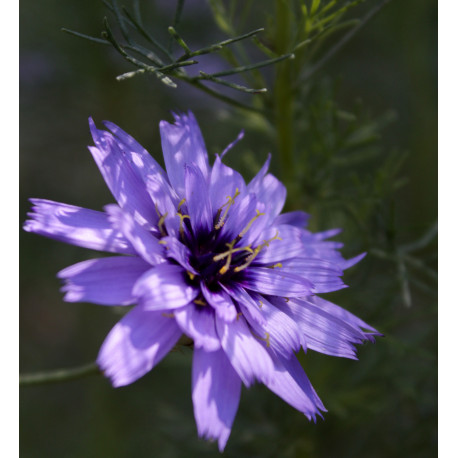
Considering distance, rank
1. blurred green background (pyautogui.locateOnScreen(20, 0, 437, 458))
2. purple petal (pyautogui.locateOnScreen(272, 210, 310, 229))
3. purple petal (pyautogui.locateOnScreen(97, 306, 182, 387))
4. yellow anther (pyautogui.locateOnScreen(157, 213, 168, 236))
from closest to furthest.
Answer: purple petal (pyautogui.locateOnScreen(97, 306, 182, 387)) < yellow anther (pyautogui.locateOnScreen(157, 213, 168, 236)) < purple petal (pyautogui.locateOnScreen(272, 210, 310, 229)) < blurred green background (pyautogui.locateOnScreen(20, 0, 437, 458))

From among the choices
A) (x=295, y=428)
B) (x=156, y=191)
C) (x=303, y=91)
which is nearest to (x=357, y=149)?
(x=303, y=91)

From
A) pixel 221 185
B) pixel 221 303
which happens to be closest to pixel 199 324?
pixel 221 303

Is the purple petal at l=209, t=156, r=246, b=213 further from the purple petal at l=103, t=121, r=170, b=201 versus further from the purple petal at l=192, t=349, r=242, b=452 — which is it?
the purple petal at l=192, t=349, r=242, b=452

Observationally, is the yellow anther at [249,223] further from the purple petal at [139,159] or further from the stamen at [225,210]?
the purple petal at [139,159]

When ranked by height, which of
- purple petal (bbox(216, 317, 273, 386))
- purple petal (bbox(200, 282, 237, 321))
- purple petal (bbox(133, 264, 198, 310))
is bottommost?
purple petal (bbox(216, 317, 273, 386))

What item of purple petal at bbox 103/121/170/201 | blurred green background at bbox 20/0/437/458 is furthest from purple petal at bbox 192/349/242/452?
blurred green background at bbox 20/0/437/458

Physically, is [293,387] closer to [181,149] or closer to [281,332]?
[281,332]
